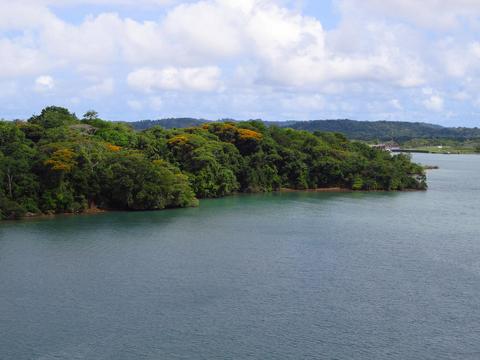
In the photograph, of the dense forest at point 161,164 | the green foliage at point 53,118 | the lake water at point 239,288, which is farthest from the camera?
the green foliage at point 53,118

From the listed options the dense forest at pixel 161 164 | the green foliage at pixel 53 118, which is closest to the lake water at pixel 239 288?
the dense forest at pixel 161 164

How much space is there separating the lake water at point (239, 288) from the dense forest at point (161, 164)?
356 centimetres

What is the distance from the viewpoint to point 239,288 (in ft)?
94.7

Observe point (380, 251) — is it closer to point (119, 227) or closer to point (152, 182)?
point (119, 227)

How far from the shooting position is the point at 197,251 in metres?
36.4

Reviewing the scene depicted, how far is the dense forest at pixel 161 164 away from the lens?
49.6 metres

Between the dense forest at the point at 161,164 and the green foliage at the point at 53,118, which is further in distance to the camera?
the green foliage at the point at 53,118

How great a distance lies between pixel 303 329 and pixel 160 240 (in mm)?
17636

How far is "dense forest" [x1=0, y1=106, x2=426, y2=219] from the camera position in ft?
163

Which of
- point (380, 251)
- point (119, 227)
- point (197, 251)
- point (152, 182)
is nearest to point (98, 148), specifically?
point (152, 182)

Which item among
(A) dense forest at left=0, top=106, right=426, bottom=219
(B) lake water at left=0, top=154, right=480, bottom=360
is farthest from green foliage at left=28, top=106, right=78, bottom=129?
(B) lake water at left=0, top=154, right=480, bottom=360

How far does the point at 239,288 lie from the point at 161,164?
93.9ft

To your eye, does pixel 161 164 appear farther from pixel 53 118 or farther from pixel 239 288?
pixel 239 288

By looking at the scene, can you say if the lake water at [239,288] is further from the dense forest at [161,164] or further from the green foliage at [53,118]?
the green foliage at [53,118]
